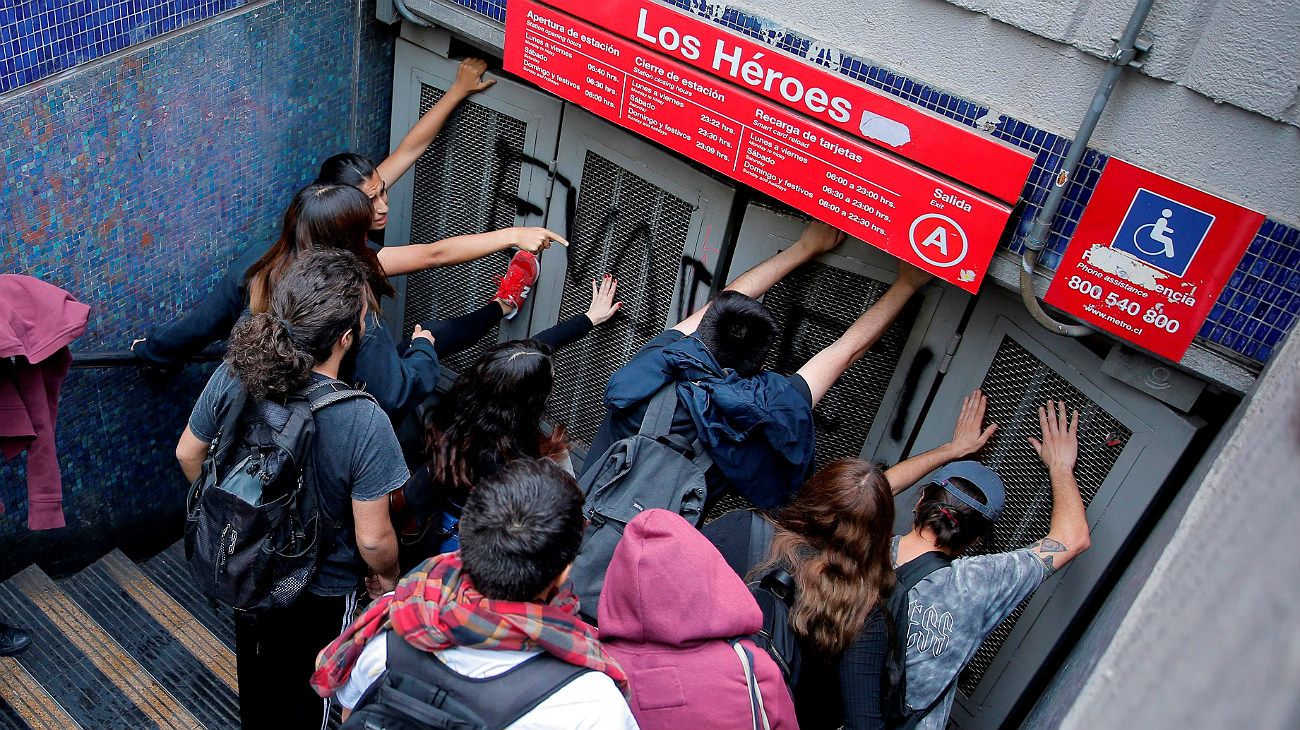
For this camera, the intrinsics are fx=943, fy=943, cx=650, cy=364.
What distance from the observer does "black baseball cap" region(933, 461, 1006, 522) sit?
9.92 feet

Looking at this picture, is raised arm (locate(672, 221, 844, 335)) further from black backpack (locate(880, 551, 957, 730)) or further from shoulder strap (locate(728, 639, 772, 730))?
shoulder strap (locate(728, 639, 772, 730))

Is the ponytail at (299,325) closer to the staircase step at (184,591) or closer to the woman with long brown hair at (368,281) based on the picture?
the woman with long brown hair at (368,281)

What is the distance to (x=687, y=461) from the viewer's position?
3.17 meters

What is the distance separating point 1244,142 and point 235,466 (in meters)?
3.00

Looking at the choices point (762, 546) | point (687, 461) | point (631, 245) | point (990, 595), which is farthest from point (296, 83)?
point (990, 595)

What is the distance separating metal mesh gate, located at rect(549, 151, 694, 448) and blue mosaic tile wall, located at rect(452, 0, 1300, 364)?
973 millimetres

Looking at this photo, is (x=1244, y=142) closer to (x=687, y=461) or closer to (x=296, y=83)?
(x=687, y=461)

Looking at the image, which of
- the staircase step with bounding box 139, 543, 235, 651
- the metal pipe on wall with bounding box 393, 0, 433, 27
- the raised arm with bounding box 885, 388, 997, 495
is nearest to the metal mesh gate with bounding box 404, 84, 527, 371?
the metal pipe on wall with bounding box 393, 0, 433, 27

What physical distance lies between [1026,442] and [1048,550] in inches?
19.5

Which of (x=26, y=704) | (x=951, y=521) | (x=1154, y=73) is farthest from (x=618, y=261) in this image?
(x=26, y=704)

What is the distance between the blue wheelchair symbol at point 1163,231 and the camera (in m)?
2.65

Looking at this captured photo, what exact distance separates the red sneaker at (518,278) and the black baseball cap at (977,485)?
7.47ft

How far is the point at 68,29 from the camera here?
11.3 feet

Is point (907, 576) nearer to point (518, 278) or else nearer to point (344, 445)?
point (344, 445)
